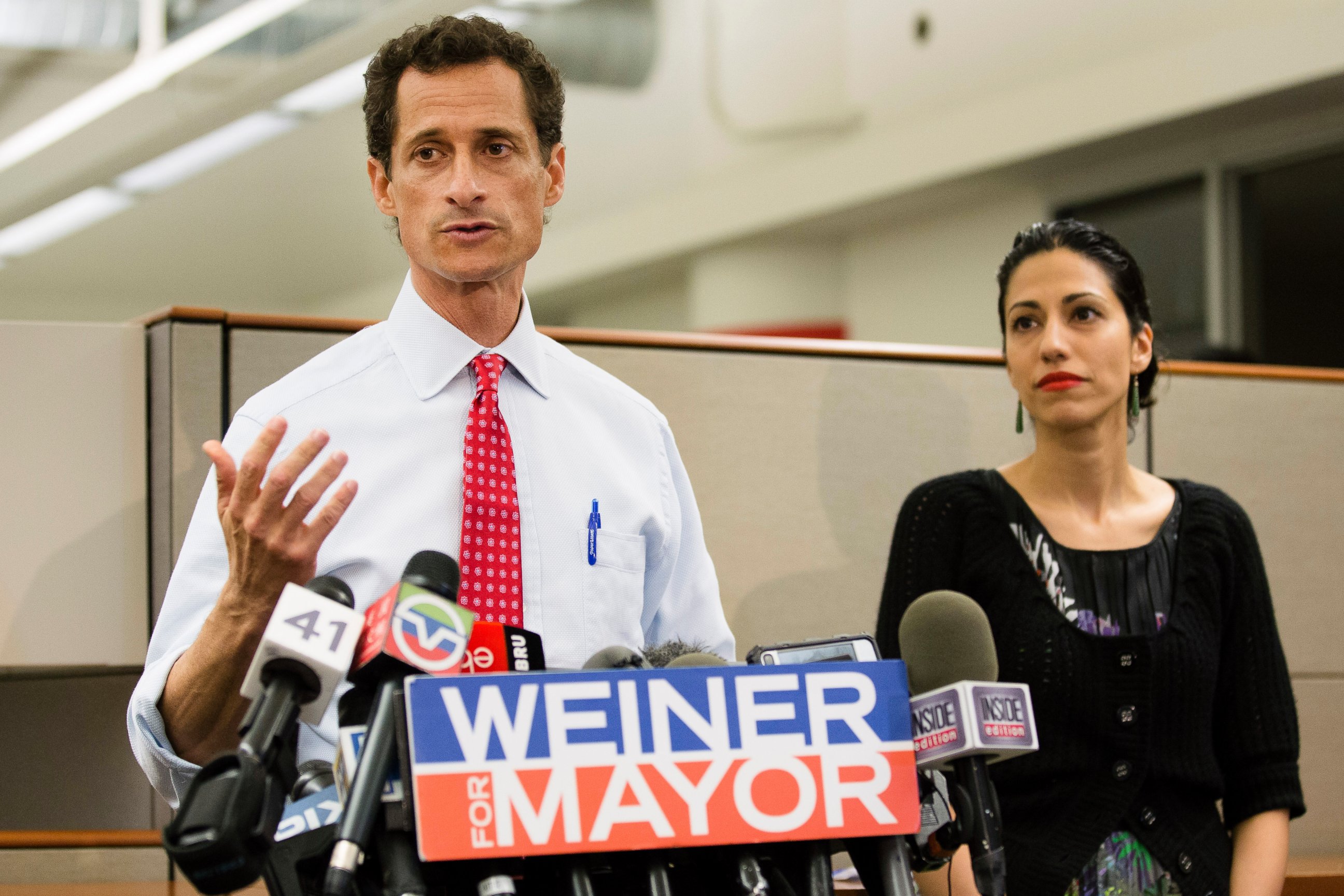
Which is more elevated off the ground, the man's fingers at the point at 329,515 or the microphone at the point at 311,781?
the man's fingers at the point at 329,515

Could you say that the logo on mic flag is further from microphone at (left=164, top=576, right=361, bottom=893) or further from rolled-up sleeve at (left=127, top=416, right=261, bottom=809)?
rolled-up sleeve at (left=127, top=416, right=261, bottom=809)

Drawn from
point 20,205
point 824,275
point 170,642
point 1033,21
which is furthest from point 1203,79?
point 20,205

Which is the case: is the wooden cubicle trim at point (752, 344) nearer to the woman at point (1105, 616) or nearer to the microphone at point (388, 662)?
the woman at point (1105, 616)

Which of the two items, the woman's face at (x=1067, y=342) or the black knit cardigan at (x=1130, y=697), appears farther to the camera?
the woman's face at (x=1067, y=342)

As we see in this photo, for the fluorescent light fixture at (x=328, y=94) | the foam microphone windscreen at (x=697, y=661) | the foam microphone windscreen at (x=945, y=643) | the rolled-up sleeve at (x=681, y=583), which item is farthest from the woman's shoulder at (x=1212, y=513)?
the fluorescent light fixture at (x=328, y=94)

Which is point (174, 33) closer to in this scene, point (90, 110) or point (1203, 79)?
point (90, 110)

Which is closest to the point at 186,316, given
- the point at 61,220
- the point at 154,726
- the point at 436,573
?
the point at 154,726

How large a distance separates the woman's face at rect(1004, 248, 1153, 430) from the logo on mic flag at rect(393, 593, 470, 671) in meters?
1.09

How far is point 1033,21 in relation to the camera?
5805 millimetres

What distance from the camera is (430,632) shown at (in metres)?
0.77

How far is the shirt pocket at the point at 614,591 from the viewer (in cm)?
124

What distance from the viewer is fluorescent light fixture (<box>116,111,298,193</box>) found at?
611 cm

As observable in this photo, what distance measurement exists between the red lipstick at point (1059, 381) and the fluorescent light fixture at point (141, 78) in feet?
13.5

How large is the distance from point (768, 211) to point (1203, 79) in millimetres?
2423
